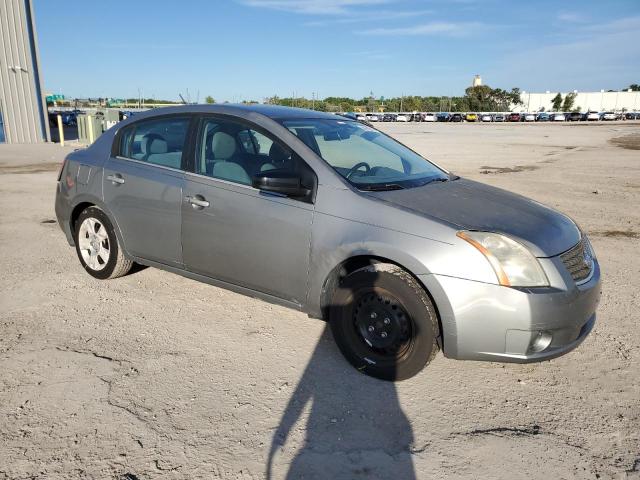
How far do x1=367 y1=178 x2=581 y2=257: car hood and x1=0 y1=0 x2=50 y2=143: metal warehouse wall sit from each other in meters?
25.7

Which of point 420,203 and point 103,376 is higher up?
point 420,203

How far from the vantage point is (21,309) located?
4266mm

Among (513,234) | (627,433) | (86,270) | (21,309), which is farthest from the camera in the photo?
(86,270)

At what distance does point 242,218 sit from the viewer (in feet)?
11.9

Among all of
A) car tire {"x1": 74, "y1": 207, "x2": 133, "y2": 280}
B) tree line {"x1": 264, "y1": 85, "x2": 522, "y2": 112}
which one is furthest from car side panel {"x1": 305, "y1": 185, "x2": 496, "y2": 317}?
tree line {"x1": 264, "y1": 85, "x2": 522, "y2": 112}

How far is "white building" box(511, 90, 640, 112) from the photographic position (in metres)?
113

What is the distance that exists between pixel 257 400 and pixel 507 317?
1522mm

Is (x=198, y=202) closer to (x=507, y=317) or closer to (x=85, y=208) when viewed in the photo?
(x=85, y=208)

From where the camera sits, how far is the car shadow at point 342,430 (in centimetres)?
243

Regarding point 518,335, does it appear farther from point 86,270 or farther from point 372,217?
point 86,270

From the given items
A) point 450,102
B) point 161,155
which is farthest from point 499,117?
point 161,155

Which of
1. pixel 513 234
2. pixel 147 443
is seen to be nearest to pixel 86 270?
pixel 147 443

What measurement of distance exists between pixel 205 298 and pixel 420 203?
2303 mm

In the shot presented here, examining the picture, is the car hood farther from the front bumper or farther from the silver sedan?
the front bumper
